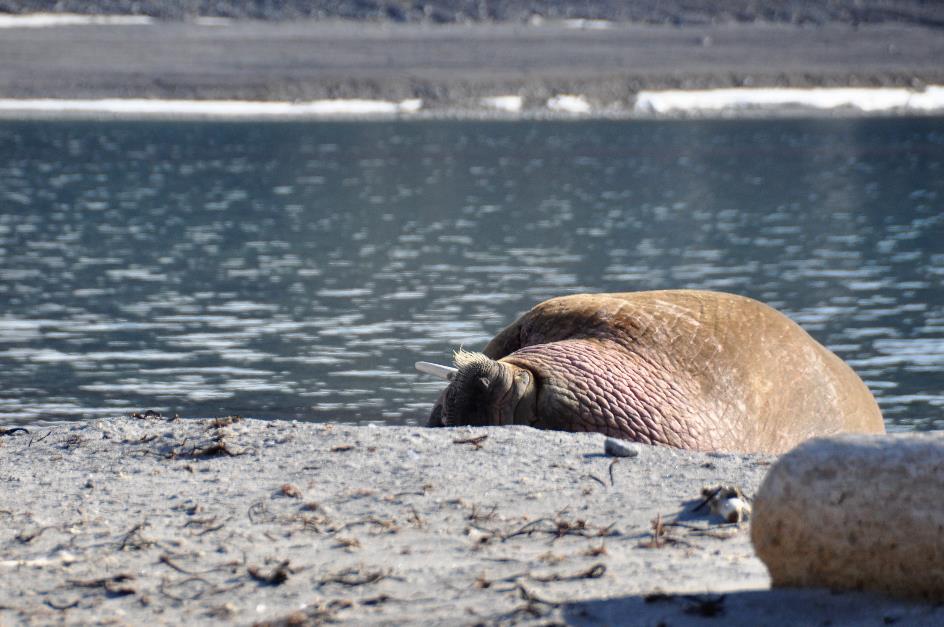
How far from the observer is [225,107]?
71312 millimetres

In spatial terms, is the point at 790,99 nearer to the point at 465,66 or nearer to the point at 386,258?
the point at 465,66

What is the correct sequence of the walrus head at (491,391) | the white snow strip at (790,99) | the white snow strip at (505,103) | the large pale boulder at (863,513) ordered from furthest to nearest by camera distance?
the white snow strip at (505,103), the white snow strip at (790,99), the walrus head at (491,391), the large pale boulder at (863,513)

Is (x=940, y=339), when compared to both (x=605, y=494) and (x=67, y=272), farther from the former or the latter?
(x=67, y=272)

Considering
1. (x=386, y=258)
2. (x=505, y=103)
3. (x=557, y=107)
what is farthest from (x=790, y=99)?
(x=386, y=258)

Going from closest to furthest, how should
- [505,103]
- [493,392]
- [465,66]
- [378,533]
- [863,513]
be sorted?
1. [863,513]
2. [378,533]
3. [493,392]
4. [505,103]
5. [465,66]

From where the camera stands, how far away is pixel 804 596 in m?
4.18

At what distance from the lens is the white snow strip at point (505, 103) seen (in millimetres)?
72944

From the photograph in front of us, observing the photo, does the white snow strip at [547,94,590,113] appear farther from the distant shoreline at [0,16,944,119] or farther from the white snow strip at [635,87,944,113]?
the white snow strip at [635,87,944,113]

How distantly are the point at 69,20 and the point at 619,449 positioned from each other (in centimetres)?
A: 8701

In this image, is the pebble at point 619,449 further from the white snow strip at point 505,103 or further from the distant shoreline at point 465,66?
the white snow strip at point 505,103

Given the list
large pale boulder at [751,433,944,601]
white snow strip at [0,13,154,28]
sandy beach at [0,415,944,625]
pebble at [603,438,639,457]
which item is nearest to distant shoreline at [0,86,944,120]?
white snow strip at [0,13,154,28]

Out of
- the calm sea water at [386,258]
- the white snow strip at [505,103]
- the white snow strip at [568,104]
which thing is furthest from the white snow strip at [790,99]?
the calm sea water at [386,258]

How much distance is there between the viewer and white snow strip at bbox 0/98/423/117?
229ft

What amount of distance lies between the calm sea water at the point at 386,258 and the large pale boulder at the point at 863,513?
635cm
